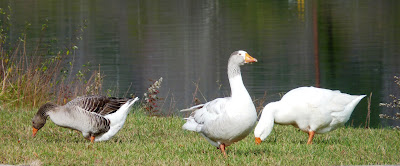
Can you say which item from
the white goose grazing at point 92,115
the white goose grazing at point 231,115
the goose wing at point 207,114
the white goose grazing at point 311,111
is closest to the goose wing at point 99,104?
the white goose grazing at point 92,115

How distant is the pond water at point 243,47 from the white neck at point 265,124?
15.8ft

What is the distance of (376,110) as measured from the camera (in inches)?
678

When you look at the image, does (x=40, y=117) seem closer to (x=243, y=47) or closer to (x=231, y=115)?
(x=231, y=115)

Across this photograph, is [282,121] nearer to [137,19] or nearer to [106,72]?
[106,72]

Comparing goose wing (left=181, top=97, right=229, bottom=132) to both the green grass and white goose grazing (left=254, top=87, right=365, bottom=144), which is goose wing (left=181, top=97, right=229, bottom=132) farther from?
white goose grazing (left=254, top=87, right=365, bottom=144)

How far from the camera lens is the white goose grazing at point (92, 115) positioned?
902 cm

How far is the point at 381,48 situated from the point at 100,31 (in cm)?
1702

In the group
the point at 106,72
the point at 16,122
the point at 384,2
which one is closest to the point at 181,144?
the point at 16,122

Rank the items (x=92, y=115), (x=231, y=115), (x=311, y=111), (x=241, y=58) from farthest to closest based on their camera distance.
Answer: (x=311, y=111) < (x=92, y=115) < (x=241, y=58) < (x=231, y=115)

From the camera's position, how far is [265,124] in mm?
9227

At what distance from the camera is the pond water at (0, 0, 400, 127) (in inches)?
843

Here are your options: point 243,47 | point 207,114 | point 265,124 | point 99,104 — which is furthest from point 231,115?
point 243,47

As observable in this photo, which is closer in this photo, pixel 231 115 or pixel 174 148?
pixel 231 115

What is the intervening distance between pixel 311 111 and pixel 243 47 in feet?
72.5
